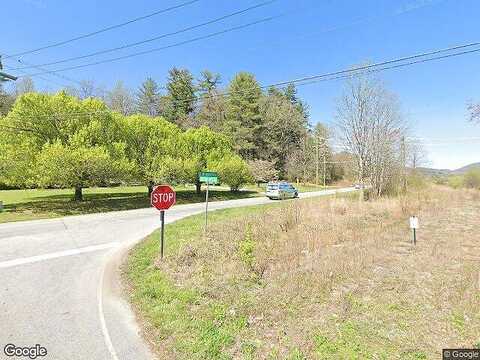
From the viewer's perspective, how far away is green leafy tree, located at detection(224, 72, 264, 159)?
57.6 metres

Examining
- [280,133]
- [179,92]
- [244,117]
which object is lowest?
[280,133]

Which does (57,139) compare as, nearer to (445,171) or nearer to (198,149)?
(198,149)

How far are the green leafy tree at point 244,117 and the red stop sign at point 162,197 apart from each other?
1896 inches

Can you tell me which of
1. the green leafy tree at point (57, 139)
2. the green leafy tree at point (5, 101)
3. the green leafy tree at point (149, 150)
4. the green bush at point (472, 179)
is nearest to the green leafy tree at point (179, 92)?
the green leafy tree at point (5, 101)

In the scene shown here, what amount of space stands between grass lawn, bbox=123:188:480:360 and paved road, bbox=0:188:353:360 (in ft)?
1.55

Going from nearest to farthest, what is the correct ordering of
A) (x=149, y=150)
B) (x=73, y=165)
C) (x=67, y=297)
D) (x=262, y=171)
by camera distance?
(x=67, y=297), (x=73, y=165), (x=149, y=150), (x=262, y=171)

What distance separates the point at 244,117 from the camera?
58.7 m

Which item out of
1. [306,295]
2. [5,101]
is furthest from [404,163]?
[5,101]

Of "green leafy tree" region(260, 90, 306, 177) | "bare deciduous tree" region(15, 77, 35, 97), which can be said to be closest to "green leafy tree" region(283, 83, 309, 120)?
"green leafy tree" region(260, 90, 306, 177)

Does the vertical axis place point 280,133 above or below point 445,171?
above

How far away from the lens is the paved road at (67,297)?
4688 mm

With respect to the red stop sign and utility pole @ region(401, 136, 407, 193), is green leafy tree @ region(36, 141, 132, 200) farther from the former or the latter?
utility pole @ region(401, 136, 407, 193)

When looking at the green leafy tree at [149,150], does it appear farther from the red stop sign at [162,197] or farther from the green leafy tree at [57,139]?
the red stop sign at [162,197]

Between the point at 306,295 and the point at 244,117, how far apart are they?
178 ft
